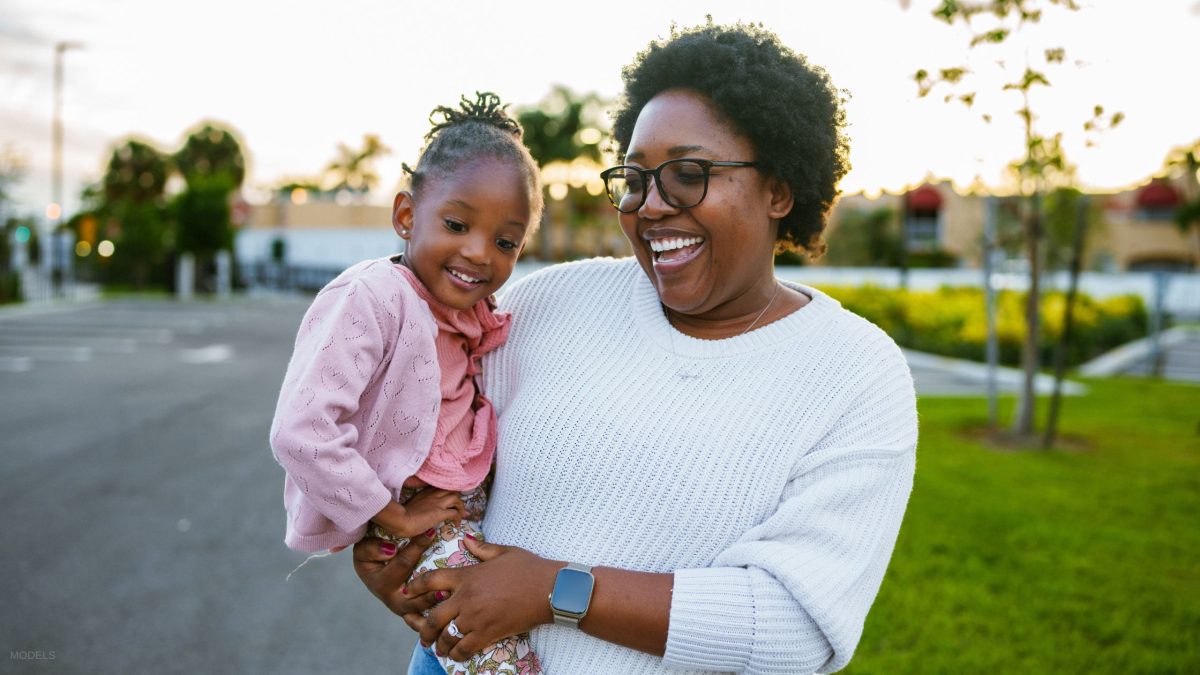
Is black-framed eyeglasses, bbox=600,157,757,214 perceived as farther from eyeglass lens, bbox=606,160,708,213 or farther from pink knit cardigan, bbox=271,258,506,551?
pink knit cardigan, bbox=271,258,506,551

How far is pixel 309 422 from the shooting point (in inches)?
73.2

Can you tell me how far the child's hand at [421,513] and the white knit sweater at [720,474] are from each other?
0.12 metres

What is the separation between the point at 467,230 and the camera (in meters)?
2.23

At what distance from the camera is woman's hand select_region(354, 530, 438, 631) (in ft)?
6.73

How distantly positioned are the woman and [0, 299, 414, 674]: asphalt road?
2535mm

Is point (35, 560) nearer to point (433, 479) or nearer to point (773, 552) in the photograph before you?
point (433, 479)

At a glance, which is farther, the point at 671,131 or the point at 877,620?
the point at 877,620

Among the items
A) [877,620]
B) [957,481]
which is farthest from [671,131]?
[957,481]

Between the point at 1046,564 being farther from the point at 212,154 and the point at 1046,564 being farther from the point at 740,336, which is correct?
the point at 212,154

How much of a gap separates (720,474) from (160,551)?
15.6 ft

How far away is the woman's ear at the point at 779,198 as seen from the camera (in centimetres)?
221

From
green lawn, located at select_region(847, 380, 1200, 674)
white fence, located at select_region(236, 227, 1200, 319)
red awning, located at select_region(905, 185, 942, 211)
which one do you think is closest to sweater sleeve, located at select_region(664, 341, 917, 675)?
green lawn, located at select_region(847, 380, 1200, 674)

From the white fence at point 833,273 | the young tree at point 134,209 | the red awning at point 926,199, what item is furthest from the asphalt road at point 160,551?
the red awning at point 926,199

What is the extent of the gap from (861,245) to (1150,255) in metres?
18.5
